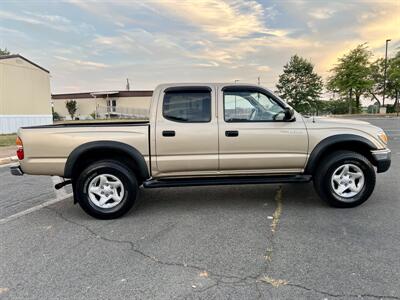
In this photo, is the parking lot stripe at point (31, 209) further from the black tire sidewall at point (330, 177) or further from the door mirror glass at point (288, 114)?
the black tire sidewall at point (330, 177)

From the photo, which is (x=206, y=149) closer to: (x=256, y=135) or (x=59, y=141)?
(x=256, y=135)

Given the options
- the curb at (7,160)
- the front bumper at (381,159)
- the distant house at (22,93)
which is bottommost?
the curb at (7,160)

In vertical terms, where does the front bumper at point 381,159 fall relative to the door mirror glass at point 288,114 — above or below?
below

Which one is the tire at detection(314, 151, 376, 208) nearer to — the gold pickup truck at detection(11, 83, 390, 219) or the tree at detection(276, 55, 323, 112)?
the gold pickup truck at detection(11, 83, 390, 219)

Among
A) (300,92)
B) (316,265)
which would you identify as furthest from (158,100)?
(300,92)

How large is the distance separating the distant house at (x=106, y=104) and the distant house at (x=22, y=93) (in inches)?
896

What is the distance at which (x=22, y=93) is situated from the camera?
60.2 ft

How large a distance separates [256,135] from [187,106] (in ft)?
3.65

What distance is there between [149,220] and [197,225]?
0.73 meters

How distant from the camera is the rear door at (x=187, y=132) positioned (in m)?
4.46

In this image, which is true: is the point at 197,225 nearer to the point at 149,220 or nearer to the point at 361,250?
the point at 149,220

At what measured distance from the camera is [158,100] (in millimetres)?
4605

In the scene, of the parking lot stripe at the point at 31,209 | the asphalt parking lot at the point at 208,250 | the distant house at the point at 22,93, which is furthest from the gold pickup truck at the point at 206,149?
the distant house at the point at 22,93

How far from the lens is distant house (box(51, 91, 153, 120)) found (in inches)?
1736
